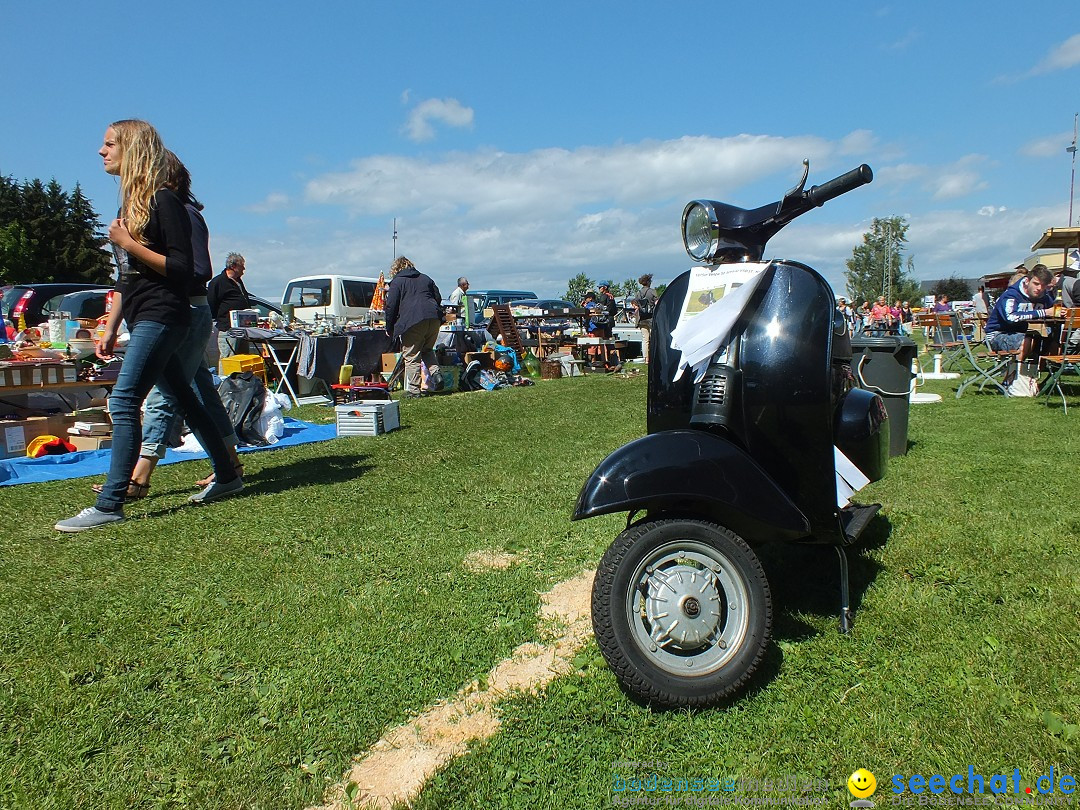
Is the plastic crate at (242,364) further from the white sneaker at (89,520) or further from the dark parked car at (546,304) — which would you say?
the dark parked car at (546,304)

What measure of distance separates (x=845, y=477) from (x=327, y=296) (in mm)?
16100

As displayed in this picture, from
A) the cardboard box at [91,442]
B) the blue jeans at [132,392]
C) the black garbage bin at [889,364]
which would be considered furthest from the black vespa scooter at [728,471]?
the cardboard box at [91,442]

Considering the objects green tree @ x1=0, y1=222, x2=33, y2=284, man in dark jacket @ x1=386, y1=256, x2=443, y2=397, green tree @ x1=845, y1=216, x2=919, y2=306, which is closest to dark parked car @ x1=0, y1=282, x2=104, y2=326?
man in dark jacket @ x1=386, y1=256, x2=443, y2=397

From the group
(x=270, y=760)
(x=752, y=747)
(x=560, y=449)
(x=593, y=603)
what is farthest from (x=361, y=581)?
(x=560, y=449)

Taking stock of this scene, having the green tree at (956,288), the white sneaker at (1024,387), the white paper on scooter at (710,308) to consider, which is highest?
the green tree at (956,288)

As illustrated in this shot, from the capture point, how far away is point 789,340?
94.6 inches

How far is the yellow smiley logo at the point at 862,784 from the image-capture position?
1709 mm

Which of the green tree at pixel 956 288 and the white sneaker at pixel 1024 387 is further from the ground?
the green tree at pixel 956 288

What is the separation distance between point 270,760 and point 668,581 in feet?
3.81

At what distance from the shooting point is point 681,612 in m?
2.04

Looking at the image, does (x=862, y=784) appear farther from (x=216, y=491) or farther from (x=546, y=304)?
(x=546, y=304)

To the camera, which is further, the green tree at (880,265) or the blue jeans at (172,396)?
the green tree at (880,265)

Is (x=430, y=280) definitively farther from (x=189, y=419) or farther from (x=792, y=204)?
(x=792, y=204)

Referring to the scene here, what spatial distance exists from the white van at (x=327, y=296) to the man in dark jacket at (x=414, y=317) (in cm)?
636
